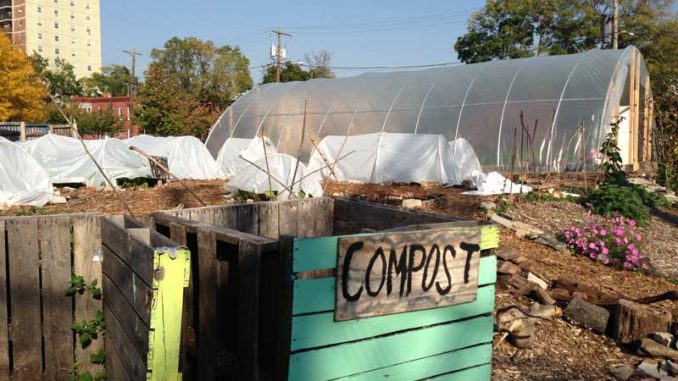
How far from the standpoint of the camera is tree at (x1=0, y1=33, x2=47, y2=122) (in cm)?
3950

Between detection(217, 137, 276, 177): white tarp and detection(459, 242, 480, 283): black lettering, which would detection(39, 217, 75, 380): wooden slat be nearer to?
detection(459, 242, 480, 283): black lettering

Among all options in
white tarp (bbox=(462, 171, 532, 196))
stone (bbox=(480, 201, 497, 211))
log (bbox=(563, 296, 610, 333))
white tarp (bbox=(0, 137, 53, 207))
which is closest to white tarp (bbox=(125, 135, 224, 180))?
white tarp (bbox=(0, 137, 53, 207))

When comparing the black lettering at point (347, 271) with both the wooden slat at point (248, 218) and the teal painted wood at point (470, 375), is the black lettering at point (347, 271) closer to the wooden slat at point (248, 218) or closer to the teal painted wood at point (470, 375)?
the teal painted wood at point (470, 375)

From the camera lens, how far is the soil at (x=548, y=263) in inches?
182

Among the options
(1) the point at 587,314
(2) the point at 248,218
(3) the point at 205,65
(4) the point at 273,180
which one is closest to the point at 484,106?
(4) the point at 273,180

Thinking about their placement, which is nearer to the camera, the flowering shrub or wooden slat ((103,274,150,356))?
wooden slat ((103,274,150,356))

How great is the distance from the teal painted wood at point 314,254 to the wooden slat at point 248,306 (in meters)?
0.34

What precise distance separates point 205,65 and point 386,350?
60.0 metres

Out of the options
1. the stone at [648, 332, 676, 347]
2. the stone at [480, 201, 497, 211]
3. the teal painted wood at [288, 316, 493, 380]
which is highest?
the teal painted wood at [288, 316, 493, 380]

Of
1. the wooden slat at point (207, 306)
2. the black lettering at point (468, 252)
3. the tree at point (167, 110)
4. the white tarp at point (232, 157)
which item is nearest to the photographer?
the black lettering at point (468, 252)

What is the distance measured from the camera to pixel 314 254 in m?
2.55

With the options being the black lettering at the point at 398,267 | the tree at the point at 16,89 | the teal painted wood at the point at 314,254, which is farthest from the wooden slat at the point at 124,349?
the tree at the point at 16,89

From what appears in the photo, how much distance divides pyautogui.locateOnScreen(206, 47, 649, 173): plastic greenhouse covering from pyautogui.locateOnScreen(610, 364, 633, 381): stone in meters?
10.2

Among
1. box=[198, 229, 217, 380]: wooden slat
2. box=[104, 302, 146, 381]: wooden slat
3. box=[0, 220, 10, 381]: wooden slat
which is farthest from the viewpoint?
box=[0, 220, 10, 381]: wooden slat
